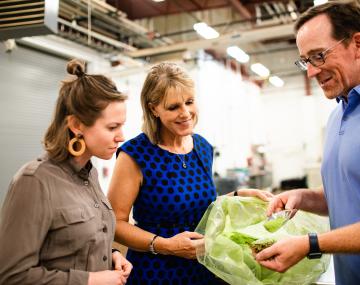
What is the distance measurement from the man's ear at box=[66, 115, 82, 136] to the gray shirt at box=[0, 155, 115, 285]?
0.10m

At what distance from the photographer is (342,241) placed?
1.16 m

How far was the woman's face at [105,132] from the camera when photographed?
129 cm

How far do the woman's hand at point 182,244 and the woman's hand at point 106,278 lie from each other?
27cm

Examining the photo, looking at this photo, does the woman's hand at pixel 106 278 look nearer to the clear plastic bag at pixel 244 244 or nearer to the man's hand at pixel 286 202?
the clear plastic bag at pixel 244 244

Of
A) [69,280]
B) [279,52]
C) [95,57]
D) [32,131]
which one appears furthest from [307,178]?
[69,280]

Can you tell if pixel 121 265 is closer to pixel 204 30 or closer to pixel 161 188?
pixel 161 188

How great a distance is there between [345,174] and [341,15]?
2.01ft

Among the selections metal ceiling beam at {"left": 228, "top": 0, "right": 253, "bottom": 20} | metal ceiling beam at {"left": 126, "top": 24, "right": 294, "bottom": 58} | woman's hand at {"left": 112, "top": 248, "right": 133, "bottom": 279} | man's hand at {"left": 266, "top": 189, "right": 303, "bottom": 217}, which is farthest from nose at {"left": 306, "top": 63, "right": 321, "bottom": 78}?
metal ceiling beam at {"left": 126, "top": 24, "right": 294, "bottom": 58}

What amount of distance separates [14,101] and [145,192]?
3.86m

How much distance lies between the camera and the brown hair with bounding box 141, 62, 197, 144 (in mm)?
1661

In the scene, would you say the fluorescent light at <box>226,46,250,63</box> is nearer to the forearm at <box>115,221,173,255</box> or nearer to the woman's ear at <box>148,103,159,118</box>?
the woman's ear at <box>148,103,159,118</box>

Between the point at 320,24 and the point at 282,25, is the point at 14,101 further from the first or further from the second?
the point at 320,24

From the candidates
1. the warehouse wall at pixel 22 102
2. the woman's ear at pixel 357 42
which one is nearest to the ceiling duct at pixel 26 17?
the woman's ear at pixel 357 42

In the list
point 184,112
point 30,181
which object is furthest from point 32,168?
point 184,112
